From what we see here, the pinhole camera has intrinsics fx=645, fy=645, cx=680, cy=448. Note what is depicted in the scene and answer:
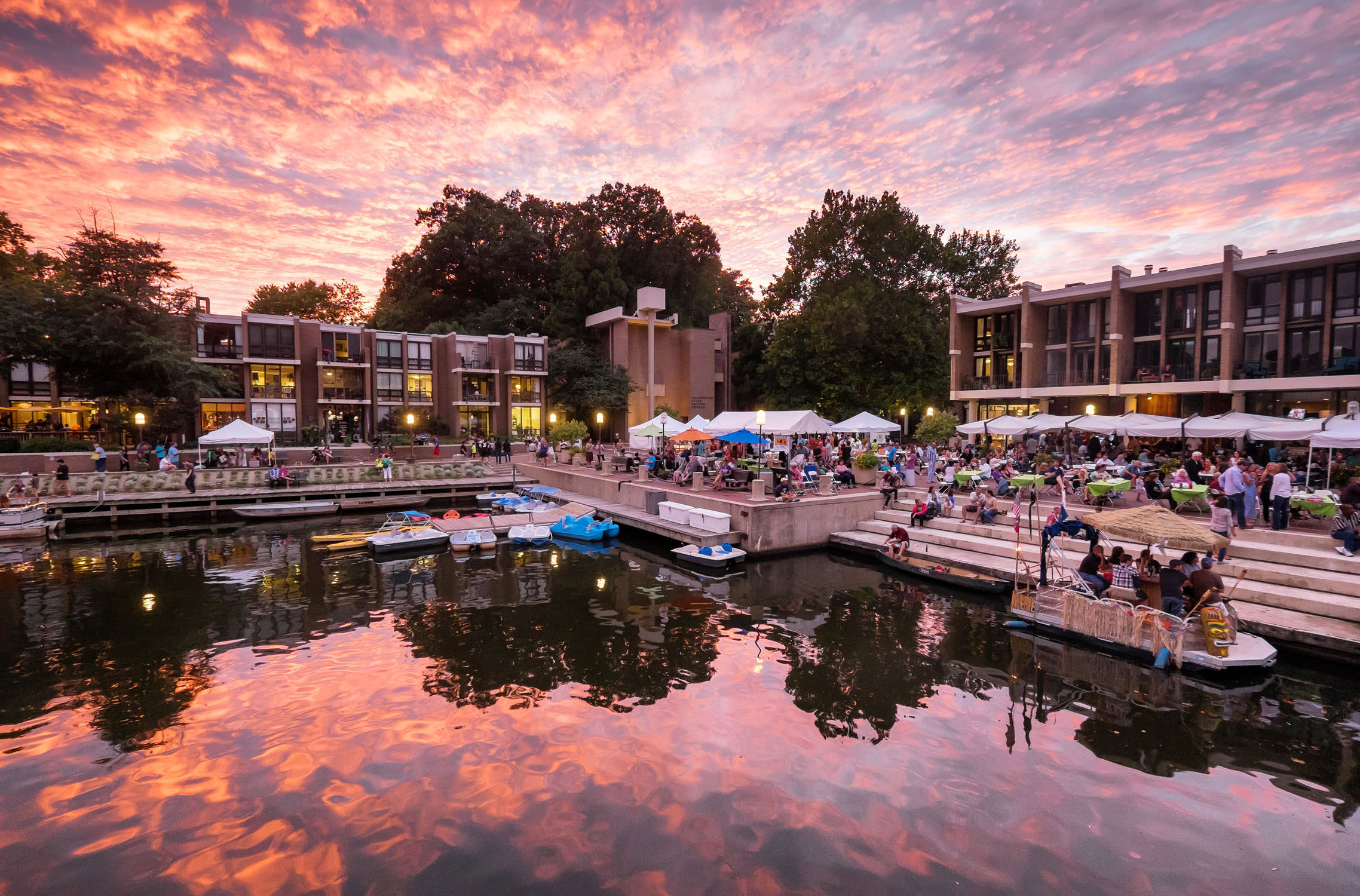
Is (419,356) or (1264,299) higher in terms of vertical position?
(1264,299)

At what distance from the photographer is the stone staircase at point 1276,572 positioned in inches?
468

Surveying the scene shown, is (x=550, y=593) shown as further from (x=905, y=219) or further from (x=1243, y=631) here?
(x=905, y=219)

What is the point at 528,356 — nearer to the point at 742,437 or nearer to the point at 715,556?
the point at 742,437

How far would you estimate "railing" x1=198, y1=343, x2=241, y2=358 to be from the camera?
4325 cm

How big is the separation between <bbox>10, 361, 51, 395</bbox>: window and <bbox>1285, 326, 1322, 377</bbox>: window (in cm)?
7012

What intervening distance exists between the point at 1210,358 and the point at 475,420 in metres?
48.1

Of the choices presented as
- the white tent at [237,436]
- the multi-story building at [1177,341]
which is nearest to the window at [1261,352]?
the multi-story building at [1177,341]

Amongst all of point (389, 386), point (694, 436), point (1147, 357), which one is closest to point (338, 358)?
point (389, 386)

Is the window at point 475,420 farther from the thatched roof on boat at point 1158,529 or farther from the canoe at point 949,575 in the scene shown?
the thatched roof on boat at point 1158,529

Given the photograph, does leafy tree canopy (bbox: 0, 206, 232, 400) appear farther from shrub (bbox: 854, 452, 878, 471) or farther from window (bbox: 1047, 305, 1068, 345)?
window (bbox: 1047, 305, 1068, 345)

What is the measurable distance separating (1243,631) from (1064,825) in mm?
7977

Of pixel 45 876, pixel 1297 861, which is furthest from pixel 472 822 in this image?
pixel 1297 861

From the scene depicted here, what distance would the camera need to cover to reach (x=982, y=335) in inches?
1795

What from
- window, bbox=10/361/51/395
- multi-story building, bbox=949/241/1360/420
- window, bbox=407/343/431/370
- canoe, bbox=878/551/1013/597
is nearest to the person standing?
canoe, bbox=878/551/1013/597
